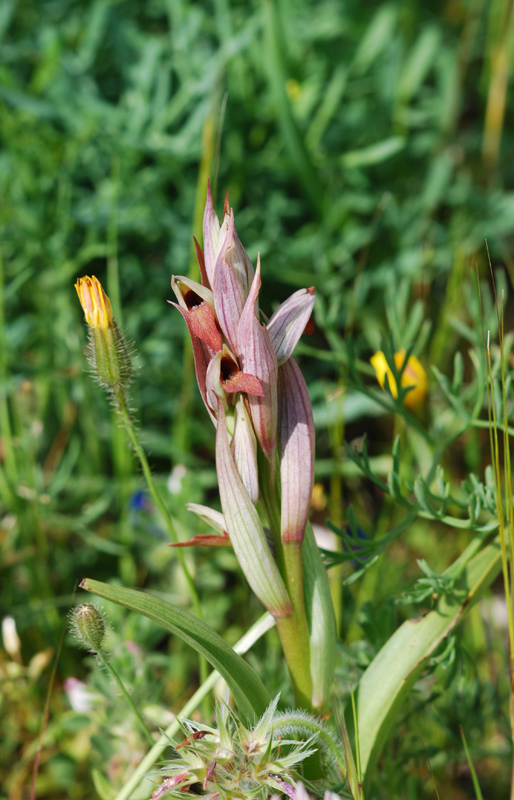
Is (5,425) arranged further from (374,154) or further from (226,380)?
(374,154)

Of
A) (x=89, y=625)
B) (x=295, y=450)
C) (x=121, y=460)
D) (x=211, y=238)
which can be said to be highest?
(x=211, y=238)

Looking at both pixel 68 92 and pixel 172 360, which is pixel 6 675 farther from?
pixel 68 92

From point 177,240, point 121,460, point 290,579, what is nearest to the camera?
point 290,579

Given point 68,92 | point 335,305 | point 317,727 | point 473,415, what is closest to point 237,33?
point 68,92

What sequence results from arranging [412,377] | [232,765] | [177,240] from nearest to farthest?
[232,765]
[412,377]
[177,240]

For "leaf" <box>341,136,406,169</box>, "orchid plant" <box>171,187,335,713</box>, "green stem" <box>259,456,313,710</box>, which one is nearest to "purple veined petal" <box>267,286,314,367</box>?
"orchid plant" <box>171,187,335,713</box>

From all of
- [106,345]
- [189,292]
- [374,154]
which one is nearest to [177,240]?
[374,154]

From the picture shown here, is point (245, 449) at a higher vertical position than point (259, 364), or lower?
lower

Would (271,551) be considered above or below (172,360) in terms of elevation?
above

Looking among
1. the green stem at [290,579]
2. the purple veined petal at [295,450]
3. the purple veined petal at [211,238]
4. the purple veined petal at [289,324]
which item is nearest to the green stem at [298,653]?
the green stem at [290,579]
